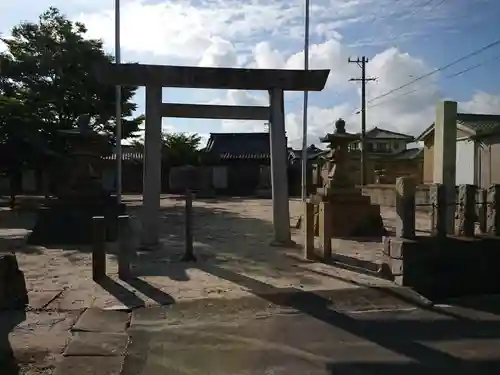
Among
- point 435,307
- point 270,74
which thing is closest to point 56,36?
point 270,74

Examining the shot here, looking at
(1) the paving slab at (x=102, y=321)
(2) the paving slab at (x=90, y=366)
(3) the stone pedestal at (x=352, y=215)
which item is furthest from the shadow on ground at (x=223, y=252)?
(2) the paving slab at (x=90, y=366)

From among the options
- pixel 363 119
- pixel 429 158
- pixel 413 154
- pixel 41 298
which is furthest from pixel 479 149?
pixel 41 298

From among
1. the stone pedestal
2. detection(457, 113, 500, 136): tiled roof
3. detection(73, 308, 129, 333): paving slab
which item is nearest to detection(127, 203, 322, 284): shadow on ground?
the stone pedestal

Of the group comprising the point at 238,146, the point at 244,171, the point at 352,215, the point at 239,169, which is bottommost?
the point at 352,215

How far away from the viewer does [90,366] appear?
4199mm

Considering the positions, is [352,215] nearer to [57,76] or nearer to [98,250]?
Answer: [98,250]

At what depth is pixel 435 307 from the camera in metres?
6.27

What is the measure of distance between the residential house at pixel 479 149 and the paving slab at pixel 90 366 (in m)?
20.5

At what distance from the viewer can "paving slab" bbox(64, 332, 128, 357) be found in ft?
14.7

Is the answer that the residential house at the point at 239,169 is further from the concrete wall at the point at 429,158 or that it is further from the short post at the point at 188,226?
the short post at the point at 188,226

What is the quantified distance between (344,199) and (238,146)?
2925 centimetres

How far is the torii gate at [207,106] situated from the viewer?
10.1 meters

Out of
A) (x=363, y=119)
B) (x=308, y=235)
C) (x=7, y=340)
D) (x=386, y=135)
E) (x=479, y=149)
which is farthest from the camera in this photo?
(x=386, y=135)

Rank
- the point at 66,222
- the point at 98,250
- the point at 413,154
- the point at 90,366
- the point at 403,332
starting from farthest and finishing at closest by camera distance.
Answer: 1. the point at 413,154
2. the point at 66,222
3. the point at 98,250
4. the point at 403,332
5. the point at 90,366
